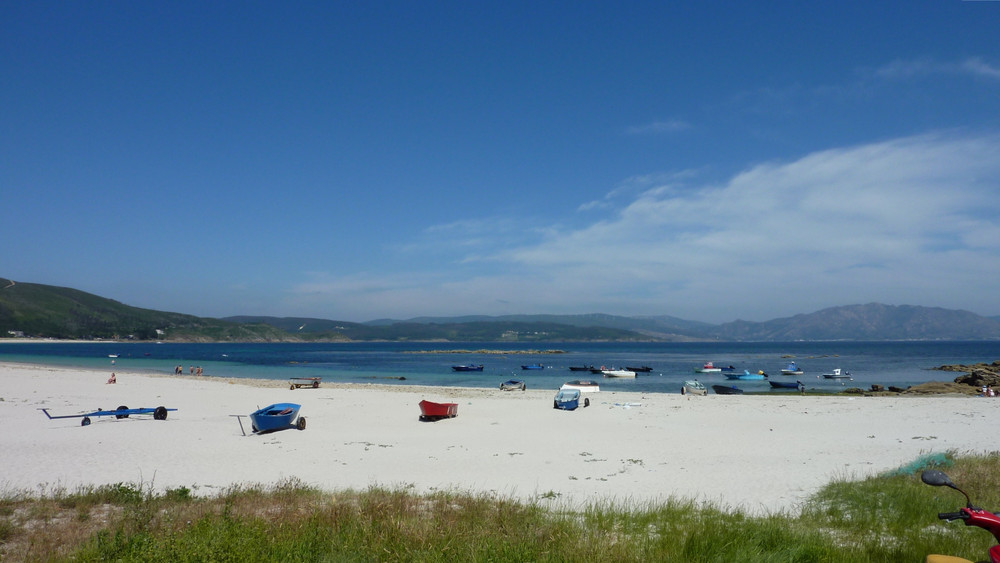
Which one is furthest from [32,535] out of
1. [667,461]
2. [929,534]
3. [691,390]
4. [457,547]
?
[691,390]

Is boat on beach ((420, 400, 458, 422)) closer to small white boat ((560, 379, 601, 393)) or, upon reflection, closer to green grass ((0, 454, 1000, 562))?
green grass ((0, 454, 1000, 562))

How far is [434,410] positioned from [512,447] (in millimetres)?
7643

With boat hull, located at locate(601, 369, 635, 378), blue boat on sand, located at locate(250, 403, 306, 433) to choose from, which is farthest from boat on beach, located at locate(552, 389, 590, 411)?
boat hull, located at locate(601, 369, 635, 378)

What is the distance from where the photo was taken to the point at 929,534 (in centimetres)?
695

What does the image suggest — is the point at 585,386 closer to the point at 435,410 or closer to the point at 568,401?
the point at 568,401

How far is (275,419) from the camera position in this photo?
20.3 metres

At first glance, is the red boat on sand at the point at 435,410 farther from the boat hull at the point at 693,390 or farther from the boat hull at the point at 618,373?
the boat hull at the point at 618,373

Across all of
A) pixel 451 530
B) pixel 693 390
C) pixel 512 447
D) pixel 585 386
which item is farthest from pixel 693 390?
pixel 451 530

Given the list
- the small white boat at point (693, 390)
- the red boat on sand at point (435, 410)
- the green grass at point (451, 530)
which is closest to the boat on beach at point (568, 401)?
the red boat on sand at point (435, 410)

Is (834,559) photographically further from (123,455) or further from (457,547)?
(123,455)

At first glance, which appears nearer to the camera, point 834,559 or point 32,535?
point 834,559

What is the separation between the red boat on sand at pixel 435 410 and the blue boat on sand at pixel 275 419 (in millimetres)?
5089

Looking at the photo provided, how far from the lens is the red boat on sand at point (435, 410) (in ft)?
80.1

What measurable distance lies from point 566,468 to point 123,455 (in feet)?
38.1
